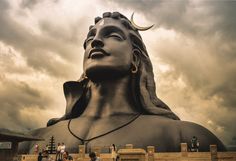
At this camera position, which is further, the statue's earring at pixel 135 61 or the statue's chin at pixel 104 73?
the statue's earring at pixel 135 61

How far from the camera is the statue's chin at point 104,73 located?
1772 cm

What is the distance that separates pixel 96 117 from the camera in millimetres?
17906

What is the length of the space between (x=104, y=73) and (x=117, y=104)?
6.28 feet

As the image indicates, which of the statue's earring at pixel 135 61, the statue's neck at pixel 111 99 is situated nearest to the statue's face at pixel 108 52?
the statue's earring at pixel 135 61

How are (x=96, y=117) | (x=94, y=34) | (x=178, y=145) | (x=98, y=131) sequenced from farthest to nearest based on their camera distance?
(x=94, y=34) < (x=96, y=117) < (x=98, y=131) < (x=178, y=145)

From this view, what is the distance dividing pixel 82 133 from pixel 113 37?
581cm

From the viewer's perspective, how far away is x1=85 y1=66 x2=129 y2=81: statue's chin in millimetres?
17719

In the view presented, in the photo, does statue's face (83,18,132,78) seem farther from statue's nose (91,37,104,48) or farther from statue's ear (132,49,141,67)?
statue's ear (132,49,141,67)

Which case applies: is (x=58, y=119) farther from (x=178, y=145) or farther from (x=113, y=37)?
(x=178, y=145)

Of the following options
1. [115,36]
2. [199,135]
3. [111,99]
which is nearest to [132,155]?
[199,135]

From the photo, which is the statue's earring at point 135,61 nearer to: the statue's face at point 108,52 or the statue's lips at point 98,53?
the statue's face at point 108,52

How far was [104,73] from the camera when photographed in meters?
17.9

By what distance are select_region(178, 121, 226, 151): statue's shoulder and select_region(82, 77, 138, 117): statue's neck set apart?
3.13m

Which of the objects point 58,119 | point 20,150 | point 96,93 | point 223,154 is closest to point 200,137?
point 223,154
